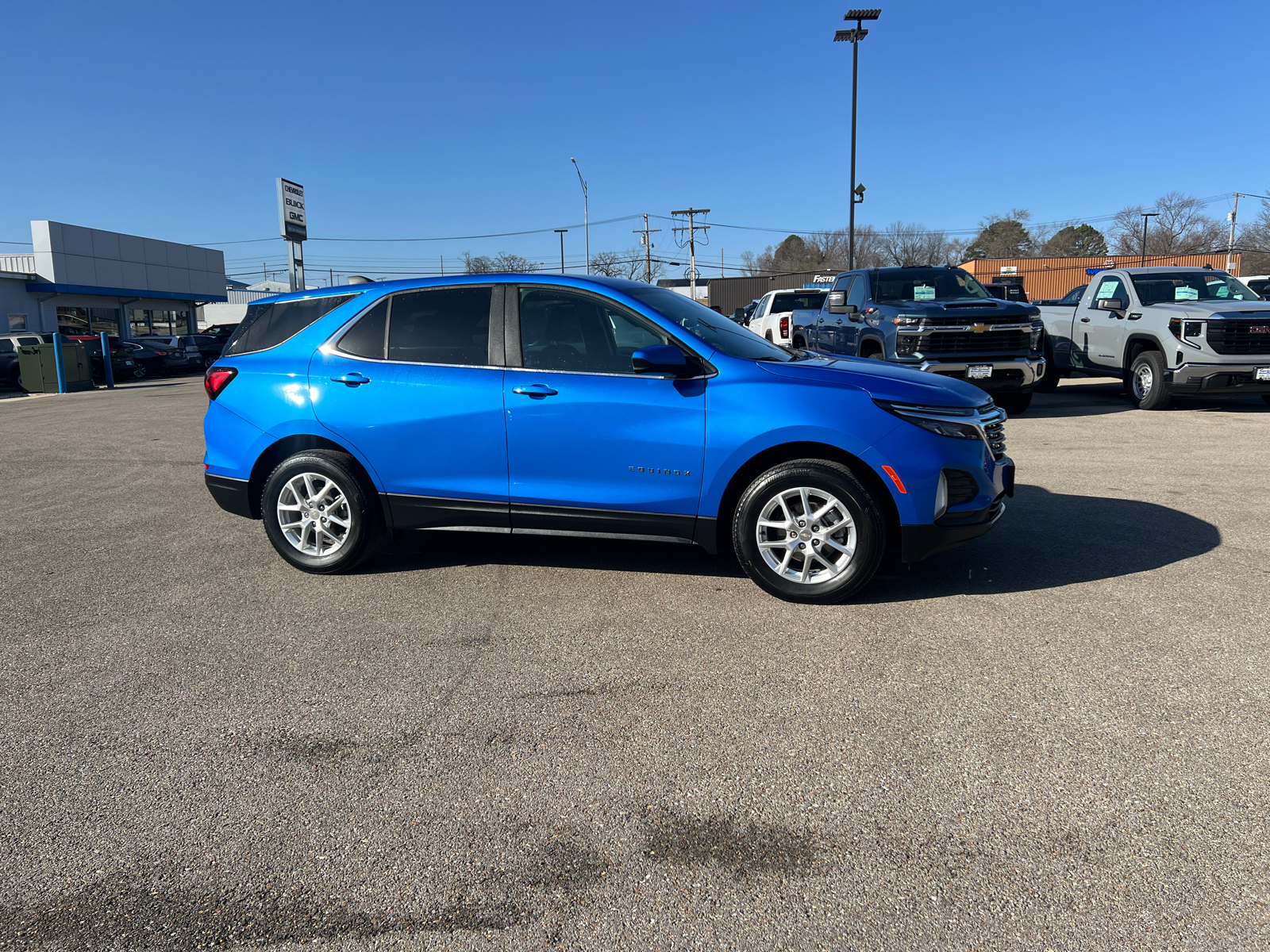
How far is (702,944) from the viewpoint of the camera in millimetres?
2320

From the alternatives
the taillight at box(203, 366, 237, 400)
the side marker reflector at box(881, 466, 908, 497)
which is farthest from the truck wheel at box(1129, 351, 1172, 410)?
the taillight at box(203, 366, 237, 400)

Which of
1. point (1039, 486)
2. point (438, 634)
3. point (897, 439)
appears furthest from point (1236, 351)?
point (438, 634)

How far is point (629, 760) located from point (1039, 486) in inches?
230

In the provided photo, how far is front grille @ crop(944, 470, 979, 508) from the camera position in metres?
4.77

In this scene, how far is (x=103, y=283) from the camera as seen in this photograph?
42031 millimetres

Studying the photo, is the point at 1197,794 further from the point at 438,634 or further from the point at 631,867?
the point at 438,634

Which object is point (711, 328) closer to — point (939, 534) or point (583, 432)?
point (583, 432)

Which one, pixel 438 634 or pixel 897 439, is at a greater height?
pixel 897 439

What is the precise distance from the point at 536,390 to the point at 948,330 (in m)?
8.00

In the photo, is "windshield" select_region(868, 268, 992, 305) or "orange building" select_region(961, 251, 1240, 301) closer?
"windshield" select_region(868, 268, 992, 305)

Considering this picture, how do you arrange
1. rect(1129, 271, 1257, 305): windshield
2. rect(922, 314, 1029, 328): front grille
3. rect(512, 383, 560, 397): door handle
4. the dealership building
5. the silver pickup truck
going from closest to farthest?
rect(512, 383, 560, 397): door handle < rect(922, 314, 1029, 328): front grille < the silver pickup truck < rect(1129, 271, 1257, 305): windshield < the dealership building

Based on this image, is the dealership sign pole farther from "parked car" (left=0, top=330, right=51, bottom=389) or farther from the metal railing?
the metal railing

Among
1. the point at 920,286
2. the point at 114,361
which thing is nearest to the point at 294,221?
the point at 114,361

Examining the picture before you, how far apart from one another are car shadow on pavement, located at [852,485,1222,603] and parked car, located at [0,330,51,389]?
89.2 feet
